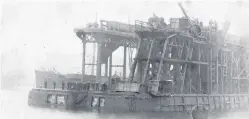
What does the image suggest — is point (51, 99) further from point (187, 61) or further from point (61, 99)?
point (187, 61)

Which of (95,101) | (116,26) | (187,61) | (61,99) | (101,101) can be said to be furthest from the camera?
(116,26)

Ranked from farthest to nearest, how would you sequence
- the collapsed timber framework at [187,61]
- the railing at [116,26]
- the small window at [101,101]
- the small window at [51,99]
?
the railing at [116,26] → the small window at [51,99] → the collapsed timber framework at [187,61] → the small window at [101,101]

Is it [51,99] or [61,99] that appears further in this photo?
[51,99]

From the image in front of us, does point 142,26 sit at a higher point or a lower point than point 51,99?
higher

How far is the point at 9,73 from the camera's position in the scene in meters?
72.9

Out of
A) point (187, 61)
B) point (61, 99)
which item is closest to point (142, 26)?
point (187, 61)

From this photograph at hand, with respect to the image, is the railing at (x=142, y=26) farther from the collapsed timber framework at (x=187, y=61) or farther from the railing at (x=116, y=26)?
the railing at (x=116, y=26)

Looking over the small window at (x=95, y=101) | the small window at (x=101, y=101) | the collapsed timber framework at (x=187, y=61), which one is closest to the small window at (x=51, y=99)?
the small window at (x=95, y=101)

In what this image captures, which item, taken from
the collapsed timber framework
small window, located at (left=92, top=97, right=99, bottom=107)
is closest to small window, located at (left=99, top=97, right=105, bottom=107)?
small window, located at (left=92, top=97, right=99, bottom=107)

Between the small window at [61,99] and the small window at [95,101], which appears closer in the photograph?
the small window at [95,101]

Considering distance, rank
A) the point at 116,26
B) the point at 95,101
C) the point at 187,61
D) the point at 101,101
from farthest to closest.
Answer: the point at 116,26 → the point at 187,61 → the point at 95,101 → the point at 101,101

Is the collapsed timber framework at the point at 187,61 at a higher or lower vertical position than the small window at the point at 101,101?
higher

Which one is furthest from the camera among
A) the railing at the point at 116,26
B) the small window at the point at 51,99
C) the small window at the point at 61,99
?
the railing at the point at 116,26

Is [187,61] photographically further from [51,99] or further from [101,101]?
[51,99]
